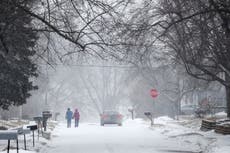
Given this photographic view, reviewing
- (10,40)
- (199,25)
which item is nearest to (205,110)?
(199,25)

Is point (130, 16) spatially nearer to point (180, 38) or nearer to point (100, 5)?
point (180, 38)

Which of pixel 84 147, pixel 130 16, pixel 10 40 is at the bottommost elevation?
pixel 84 147

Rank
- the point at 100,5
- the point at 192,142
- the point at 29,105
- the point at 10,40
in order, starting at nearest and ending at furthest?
the point at 100,5, the point at 10,40, the point at 192,142, the point at 29,105

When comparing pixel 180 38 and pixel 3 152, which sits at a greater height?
pixel 180 38

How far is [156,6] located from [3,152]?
1172cm

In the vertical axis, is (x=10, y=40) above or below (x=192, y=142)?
above

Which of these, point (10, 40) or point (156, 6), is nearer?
point (10, 40)

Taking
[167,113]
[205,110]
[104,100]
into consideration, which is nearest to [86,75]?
[104,100]

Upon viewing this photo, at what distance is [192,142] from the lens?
25.5 metres

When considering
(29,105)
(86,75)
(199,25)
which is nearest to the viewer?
(199,25)

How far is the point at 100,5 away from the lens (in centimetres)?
1706

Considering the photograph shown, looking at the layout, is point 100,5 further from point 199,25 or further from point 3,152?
point 199,25

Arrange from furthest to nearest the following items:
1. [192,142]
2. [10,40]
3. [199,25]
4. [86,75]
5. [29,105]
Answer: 1. [86,75]
2. [29,105]
3. [192,142]
4. [199,25]
5. [10,40]

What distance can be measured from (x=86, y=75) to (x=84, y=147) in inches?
2885
